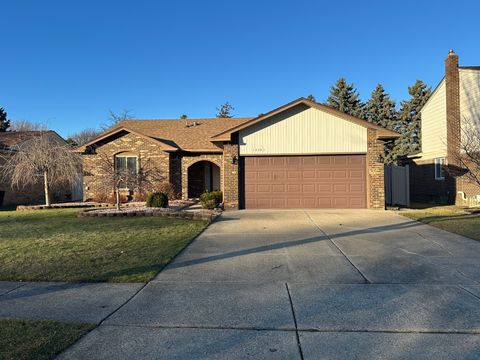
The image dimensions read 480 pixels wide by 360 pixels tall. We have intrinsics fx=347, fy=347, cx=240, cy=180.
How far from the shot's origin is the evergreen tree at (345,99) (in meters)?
40.4

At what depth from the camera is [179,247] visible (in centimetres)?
755

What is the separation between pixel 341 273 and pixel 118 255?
13.9 feet

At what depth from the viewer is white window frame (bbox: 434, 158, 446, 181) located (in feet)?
64.5

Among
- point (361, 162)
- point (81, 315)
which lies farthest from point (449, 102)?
point (81, 315)

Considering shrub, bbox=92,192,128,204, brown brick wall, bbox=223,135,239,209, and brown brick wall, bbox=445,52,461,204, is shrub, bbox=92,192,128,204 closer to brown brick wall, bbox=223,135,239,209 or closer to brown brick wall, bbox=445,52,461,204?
brown brick wall, bbox=223,135,239,209

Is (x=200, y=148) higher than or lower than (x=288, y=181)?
higher

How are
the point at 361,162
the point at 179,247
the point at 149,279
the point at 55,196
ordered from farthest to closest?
the point at 55,196
the point at 361,162
the point at 179,247
the point at 149,279

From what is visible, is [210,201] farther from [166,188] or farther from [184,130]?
[184,130]

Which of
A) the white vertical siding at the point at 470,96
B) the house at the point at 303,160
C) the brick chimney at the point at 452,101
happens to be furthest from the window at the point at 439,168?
the house at the point at 303,160

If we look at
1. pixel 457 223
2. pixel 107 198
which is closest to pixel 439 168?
pixel 457 223

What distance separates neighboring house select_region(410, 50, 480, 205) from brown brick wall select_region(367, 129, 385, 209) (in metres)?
5.28

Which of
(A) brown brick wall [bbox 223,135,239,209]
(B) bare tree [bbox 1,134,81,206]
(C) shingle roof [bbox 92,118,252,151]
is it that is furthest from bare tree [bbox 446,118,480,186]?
(B) bare tree [bbox 1,134,81,206]

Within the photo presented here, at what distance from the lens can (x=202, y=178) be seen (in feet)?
72.8

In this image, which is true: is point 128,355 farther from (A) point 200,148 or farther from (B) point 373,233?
(A) point 200,148
